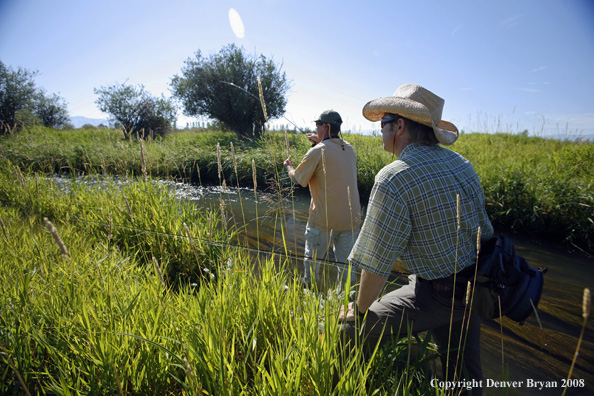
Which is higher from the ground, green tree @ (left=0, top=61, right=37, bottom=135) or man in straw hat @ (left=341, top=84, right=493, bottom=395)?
green tree @ (left=0, top=61, right=37, bottom=135)

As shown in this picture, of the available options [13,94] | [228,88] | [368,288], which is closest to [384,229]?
[368,288]

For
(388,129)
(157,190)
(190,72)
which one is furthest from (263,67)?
(388,129)

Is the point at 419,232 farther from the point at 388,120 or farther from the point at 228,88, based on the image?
the point at 228,88

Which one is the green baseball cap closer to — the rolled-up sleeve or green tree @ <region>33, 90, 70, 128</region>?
the rolled-up sleeve

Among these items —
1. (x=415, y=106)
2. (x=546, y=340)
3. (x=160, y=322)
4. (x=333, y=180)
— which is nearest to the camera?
(x=415, y=106)

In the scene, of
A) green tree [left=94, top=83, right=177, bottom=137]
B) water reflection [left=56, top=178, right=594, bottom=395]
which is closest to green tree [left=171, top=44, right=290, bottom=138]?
green tree [left=94, top=83, right=177, bottom=137]

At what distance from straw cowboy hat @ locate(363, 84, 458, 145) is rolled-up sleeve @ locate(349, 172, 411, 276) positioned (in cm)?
46

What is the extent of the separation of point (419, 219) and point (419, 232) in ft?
0.27

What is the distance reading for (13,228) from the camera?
12.1ft

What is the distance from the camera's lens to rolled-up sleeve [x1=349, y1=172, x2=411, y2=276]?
155 centimetres

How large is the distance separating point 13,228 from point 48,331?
9.04 ft

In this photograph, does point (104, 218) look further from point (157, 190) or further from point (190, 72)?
point (190, 72)

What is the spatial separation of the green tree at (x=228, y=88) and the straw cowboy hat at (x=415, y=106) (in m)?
19.2

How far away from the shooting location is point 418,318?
5.76ft
